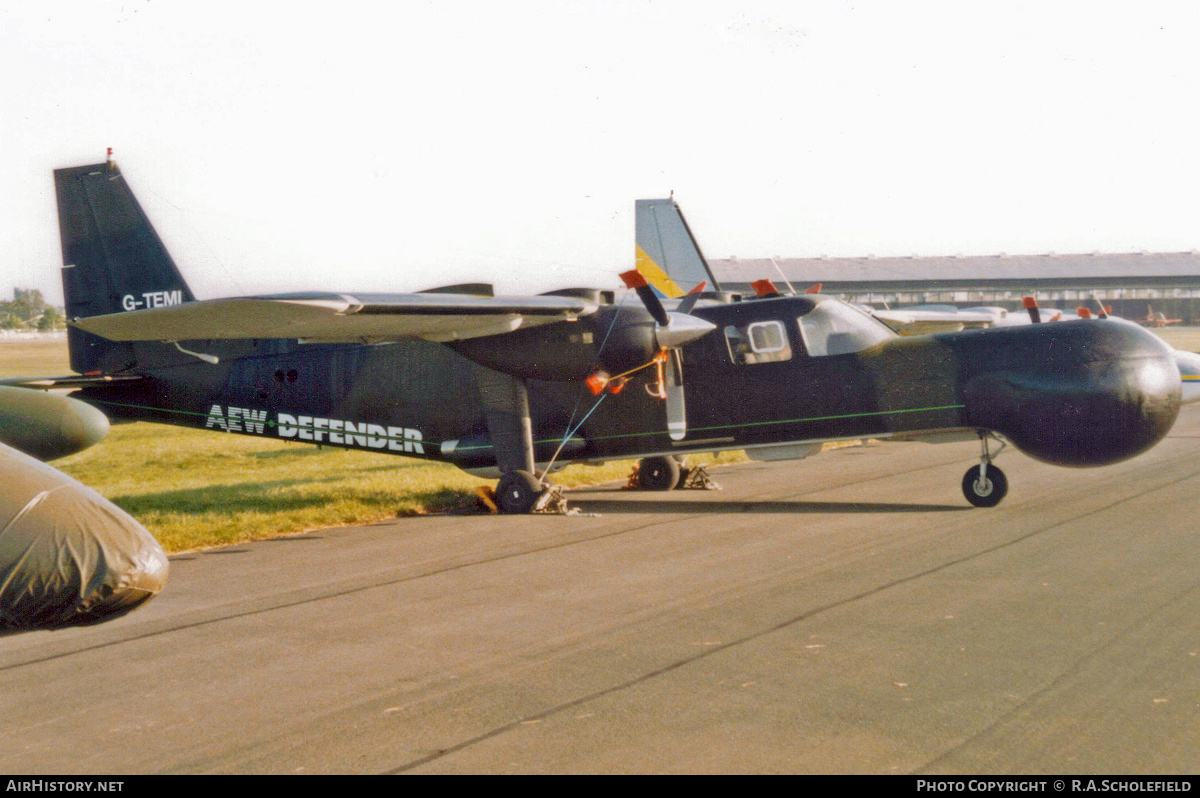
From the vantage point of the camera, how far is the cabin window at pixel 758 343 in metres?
14.8

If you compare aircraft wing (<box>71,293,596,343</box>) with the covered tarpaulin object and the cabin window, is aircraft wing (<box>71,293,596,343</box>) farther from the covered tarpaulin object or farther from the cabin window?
the covered tarpaulin object

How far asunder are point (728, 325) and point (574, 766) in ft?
34.7

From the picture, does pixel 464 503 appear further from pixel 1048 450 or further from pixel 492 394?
pixel 1048 450

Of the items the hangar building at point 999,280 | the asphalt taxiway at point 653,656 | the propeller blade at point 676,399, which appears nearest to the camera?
the asphalt taxiway at point 653,656

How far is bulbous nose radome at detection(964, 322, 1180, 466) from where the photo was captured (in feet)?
42.1

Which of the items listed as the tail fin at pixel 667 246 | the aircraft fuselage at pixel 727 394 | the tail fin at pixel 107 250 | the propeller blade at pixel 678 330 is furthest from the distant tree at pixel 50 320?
the propeller blade at pixel 678 330

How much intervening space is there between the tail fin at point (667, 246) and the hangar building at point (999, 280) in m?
49.6

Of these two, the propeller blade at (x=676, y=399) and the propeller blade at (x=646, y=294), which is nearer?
the propeller blade at (x=646, y=294)

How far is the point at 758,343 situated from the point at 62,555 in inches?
462

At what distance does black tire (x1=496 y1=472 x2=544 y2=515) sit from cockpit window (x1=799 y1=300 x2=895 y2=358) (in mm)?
4250

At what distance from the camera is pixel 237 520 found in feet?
45.2

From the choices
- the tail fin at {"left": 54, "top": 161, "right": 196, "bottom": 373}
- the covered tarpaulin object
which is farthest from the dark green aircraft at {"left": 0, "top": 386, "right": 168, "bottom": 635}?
the tail fin at {"left": 54, "top": 161, "right": 196, "bottom": 373}

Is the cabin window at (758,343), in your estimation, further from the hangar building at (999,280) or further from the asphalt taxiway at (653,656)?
the hangar building at (999,280)

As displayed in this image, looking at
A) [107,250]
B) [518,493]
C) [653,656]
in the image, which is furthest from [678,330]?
[107,250]
